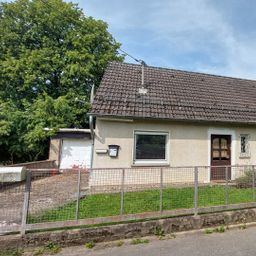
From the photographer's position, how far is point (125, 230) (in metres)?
5.32

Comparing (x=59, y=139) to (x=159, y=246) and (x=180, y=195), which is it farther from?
(x=159, y=246)

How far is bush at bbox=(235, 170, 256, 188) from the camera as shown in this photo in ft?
24.7

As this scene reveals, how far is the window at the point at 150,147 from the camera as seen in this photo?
33.8 ft

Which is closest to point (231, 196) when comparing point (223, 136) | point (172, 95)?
point (223, 136)

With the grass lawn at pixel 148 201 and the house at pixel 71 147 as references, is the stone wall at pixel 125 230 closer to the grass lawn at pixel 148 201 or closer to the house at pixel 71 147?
the grass lawn at pixel 148 201

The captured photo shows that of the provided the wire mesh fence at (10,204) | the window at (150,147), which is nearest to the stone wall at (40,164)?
the window at (150,147)

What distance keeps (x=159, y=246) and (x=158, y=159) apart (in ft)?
18.5

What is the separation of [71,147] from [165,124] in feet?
25.4

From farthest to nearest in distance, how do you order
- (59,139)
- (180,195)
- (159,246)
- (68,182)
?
1. (59,139)
2. (180,195)
3. (68,182)
4. (159,246)

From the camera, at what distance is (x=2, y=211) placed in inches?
202

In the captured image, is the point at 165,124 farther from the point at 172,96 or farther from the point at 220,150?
the point at 220,150

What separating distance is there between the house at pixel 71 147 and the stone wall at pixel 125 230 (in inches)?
426

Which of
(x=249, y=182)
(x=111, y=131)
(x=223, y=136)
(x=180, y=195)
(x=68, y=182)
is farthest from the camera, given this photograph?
(x=223, y=136)

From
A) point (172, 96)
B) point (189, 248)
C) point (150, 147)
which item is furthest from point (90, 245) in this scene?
point (172, 96)
